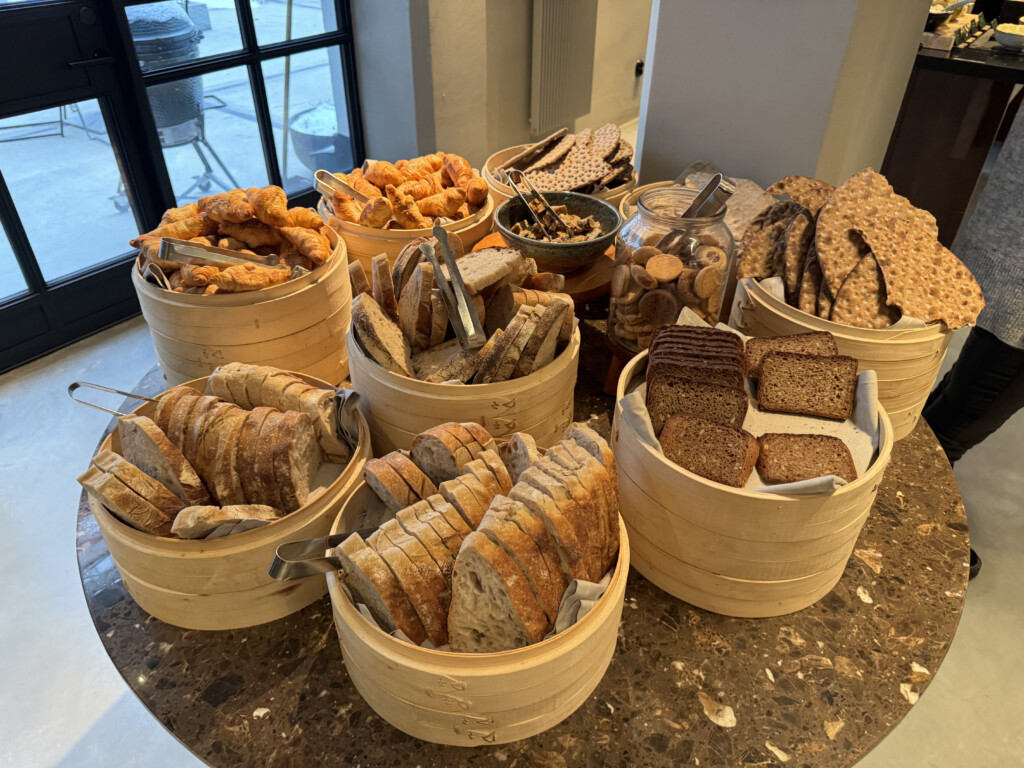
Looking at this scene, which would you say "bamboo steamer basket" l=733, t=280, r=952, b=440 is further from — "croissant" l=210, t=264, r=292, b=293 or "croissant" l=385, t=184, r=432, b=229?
"croissant" l=210, t=264, r=292, b=293

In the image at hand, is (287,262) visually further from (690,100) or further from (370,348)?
(690,100)

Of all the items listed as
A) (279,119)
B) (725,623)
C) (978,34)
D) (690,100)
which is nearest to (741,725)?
(725,623)

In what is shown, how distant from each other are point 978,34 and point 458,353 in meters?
4.22

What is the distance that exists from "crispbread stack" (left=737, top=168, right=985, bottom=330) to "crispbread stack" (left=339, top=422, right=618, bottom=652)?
2.27 ft

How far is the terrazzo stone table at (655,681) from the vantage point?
928 millimetres

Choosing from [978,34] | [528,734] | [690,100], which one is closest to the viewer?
[528,734]

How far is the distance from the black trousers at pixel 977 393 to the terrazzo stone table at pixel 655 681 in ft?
2.92

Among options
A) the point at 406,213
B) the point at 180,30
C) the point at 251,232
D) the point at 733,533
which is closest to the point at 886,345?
the point at 733,533

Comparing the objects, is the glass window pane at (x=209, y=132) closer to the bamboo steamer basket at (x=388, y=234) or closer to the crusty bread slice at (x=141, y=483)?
the bamboo steamer basket at (x=388, y=234)

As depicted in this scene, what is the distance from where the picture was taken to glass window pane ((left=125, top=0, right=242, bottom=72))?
3.16m

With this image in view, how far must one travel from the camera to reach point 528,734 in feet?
A: 3.06

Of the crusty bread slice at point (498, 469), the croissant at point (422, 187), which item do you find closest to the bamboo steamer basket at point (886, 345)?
the crusty bread slice at point (498, 469)

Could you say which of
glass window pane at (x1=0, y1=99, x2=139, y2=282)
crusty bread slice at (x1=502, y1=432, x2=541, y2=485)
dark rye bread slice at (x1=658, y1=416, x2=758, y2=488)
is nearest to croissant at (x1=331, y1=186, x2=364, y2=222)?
crusty bread slice at (x1=502, y1=432, x2=541, y2=485)

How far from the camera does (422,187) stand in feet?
5.65
